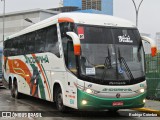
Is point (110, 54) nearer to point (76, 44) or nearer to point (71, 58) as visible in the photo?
point (71, 58)

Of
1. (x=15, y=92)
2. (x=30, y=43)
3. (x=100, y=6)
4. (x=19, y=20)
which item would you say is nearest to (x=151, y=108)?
(x=30, y=43)

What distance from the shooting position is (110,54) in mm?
11516

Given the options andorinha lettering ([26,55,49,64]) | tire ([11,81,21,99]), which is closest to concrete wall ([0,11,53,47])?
tire ([11,81,21,99])

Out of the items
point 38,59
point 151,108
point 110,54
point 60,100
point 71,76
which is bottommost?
point 151,108

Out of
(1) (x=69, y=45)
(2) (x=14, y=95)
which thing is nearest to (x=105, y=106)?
(1) (x=69, y=45)

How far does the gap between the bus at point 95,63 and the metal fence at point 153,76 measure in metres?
4.68

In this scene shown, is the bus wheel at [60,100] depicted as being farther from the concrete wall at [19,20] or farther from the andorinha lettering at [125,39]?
the concrete wall at [19,20]

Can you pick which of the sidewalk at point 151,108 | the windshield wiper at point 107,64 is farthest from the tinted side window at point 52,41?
the sidewalk at point 151,108

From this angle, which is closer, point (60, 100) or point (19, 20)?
point (60, 100)

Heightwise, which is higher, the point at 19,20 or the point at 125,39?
the point at 19,20

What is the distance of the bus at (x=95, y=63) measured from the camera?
11109 mm

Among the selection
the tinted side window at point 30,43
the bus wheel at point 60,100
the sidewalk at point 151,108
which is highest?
the tinted side window at point 30,43

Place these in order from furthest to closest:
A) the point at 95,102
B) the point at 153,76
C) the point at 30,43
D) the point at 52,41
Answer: the point at 153,76 < the point at 30,43 < the point at 52,41 < the point at 95,102

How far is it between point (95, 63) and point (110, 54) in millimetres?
637
